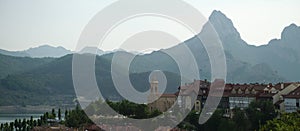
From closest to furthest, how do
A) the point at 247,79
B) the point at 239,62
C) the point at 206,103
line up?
the point at 206,103, the point at 247,79, the point at 239,62

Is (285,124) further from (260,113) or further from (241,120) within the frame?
(260,113)

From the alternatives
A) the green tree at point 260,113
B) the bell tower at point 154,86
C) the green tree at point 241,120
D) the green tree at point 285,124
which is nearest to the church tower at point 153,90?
the bell tower at point 154,86

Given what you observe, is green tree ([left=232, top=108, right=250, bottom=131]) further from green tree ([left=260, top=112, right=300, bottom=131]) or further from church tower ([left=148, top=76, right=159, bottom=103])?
church tower ([left=148, top=76, right=159, bottom=103])

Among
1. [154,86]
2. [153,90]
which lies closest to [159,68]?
[153,90]

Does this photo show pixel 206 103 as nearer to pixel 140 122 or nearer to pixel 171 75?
pixel 140 122

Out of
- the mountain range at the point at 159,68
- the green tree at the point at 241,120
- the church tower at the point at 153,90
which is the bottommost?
the green tree at the point at 241,120

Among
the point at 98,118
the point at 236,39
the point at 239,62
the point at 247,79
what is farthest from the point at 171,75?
the point at 236,39

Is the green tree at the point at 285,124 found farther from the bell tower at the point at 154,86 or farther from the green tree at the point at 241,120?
the bell tower at the point at 154,86

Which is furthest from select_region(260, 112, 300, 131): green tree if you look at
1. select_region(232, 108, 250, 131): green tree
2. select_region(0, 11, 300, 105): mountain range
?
select_region(0, 11, 300, 105): mountain range

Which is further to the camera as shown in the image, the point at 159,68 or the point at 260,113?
the point at 159,68
